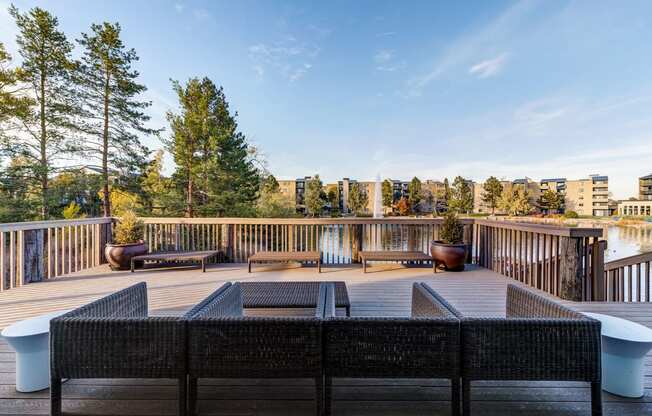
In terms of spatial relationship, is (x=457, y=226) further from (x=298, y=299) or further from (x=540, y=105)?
(x=540, y=105)

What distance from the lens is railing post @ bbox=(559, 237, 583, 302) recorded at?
3.21m

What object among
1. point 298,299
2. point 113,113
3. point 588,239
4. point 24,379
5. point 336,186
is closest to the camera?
point 24,379

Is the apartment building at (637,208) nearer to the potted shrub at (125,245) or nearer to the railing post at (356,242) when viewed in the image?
the railing post at (356,242)

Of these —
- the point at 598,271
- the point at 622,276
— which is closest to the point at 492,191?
the point at 622,276

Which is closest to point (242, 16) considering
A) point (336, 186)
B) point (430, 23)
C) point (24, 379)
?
point (430, 23)

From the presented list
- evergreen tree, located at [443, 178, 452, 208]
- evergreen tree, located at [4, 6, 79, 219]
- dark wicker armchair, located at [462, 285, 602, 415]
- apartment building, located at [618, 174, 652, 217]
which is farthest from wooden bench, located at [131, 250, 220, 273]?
apartment building, located at [618, 174, 652, 217]

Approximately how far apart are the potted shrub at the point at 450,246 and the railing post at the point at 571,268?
58.4 inches

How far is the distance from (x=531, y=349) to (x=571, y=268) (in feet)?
8.74

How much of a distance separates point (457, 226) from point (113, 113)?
12.4 meters

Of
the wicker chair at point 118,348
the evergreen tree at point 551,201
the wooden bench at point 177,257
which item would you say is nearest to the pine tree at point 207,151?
the wooden bench at point 177,257

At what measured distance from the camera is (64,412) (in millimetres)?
1461

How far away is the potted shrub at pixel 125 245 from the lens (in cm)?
474

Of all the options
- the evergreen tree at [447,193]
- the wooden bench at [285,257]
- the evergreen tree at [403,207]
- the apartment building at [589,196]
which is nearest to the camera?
the wooden bench at [285,257]

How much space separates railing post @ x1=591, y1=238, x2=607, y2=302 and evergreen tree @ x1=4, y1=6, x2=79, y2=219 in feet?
46.7
